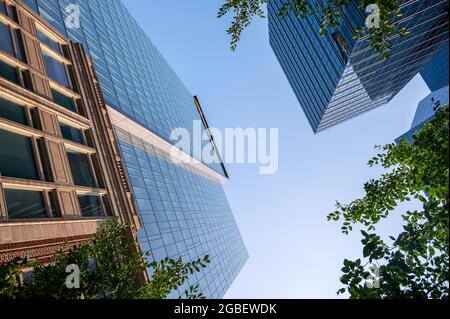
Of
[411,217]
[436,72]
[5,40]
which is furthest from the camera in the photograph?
[436,72]

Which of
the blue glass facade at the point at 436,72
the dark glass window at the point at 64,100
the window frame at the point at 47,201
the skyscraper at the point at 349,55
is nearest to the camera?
the window frame at the point at 47,201

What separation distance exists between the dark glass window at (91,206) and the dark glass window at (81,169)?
82 centimetres

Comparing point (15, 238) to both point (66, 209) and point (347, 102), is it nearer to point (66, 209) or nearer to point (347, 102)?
point (66, 209)

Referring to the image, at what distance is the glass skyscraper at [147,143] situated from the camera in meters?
33.4

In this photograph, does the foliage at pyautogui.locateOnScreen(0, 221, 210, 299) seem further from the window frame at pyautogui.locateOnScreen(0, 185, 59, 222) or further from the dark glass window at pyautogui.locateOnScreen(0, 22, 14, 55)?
the dark glass window at pyautogui.locateOnScreen(0, 22, 14, 55)

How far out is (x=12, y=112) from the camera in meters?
14.3

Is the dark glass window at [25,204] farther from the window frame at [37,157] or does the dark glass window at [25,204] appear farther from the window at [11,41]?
the window at [11,41]

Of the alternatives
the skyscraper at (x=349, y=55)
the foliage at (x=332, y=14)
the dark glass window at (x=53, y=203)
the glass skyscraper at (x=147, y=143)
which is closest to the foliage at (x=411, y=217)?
the foliage at (x=332, y=14)

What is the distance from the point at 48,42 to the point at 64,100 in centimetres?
406

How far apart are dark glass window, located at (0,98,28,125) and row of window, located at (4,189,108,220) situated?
3.47 metres

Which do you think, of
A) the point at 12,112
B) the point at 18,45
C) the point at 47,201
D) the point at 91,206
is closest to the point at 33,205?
the point at 47,201

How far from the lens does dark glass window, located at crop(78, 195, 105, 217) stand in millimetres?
16688

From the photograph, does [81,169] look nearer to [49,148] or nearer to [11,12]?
[49,148]
